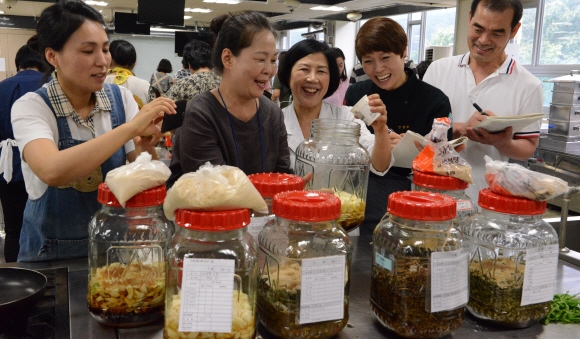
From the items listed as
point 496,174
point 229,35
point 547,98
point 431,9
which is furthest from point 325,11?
point 496,174

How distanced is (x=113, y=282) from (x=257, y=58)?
94 cm

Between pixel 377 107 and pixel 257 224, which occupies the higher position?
pixel 377 107

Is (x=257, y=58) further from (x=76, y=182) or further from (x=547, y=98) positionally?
(x=547, y=98)

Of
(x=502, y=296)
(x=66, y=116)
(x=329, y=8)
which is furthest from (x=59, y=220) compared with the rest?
(x=329, y=8)

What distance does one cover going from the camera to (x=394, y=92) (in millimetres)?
2076

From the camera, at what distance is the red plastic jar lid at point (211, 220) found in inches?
31.0

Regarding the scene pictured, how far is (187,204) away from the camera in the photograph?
0.80 meters

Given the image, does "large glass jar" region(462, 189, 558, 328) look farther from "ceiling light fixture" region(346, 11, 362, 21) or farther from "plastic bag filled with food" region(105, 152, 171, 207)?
"ceiling light fixture" region(346, 11, 362, 21)

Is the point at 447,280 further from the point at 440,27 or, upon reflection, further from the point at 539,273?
the point at 440,27

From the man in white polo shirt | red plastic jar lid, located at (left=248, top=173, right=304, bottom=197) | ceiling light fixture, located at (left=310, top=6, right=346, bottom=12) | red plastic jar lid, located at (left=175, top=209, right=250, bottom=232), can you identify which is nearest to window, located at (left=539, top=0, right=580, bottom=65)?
ceiling light fixture, located at (left=310, top=6, right=346, bottom=12)

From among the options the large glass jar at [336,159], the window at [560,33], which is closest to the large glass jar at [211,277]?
the large glass jar at [336,159]

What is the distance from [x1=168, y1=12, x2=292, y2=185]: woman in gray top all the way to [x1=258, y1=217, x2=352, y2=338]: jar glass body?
2.19 ft

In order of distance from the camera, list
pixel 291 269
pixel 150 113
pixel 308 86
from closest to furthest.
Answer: pixel 291 269 → pixel 150 113 → pixel 308 86

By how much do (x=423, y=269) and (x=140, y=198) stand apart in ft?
1.85
